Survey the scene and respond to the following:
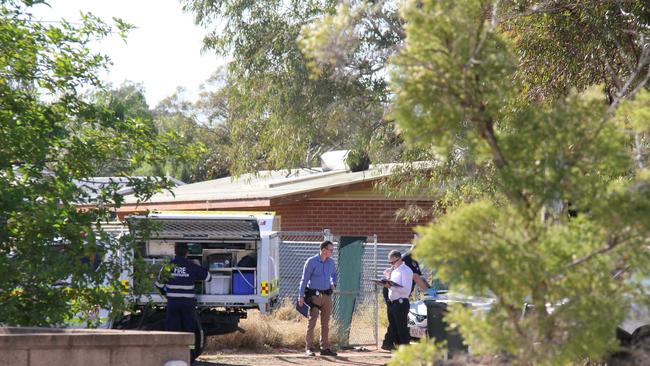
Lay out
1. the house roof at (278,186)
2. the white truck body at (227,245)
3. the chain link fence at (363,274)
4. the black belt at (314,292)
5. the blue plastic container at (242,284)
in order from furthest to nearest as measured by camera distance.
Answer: the house roof at (278,186), the chain link fence at (363,274), the black belt at (314,292), the blue plastic container at (242,284), the white truck body at (227,245)

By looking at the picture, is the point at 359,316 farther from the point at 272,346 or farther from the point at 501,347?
the point at 501,347

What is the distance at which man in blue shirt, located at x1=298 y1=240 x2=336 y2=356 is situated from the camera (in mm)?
15633

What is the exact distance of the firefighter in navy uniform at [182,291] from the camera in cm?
1342

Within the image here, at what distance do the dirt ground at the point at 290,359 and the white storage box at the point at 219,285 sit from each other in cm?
103

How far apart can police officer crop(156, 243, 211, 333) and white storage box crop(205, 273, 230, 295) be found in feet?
3.79

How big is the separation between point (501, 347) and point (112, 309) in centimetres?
566

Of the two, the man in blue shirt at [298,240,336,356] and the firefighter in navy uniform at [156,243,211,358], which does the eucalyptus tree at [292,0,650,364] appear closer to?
the firefighter in navy uniform at [156,243,211,358]

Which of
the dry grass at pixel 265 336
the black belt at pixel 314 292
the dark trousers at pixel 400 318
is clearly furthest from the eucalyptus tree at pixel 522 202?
the dry grass at pixel 265 336

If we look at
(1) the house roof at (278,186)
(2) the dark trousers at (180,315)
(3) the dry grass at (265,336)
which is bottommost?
(3) the dry grass at (265,336)

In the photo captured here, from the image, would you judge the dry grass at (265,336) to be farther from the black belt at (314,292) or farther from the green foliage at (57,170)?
the green foliage at (57,170)

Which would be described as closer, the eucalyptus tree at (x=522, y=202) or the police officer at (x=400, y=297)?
the eucalyptus tree at (x=522, y=202)

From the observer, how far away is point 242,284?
48.7 ft

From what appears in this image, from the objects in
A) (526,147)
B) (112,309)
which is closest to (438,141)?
(526,147)

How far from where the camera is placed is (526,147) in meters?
5.84
